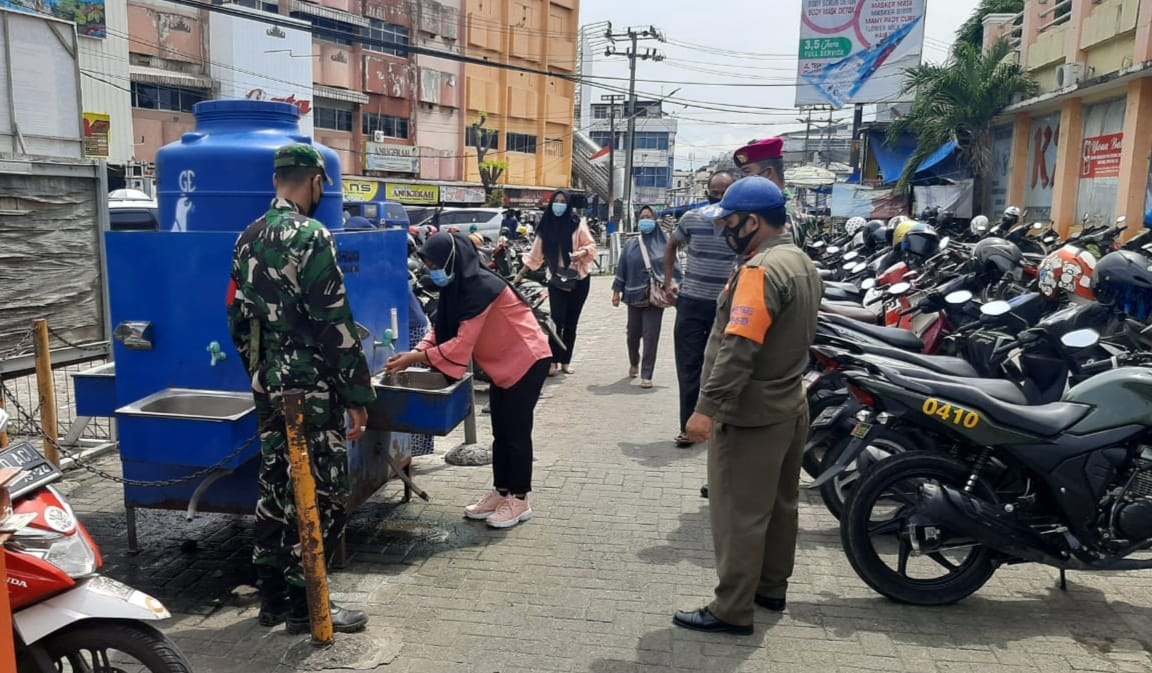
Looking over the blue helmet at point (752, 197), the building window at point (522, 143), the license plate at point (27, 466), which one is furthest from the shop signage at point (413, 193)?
the license plate at point (27, 466)

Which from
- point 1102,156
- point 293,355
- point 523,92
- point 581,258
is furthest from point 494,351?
point 523,92

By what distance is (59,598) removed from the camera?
2451 mm

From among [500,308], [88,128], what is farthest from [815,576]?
[88,128]

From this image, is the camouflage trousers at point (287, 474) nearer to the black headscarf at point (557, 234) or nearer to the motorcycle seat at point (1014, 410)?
the motorcycle seat at point (1014, 410)

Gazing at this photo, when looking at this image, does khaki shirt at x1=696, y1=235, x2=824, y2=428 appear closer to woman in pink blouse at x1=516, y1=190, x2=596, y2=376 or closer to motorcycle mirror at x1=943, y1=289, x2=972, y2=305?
motorcycle mirror at x1=943, y1=289, x2=972, y2=305

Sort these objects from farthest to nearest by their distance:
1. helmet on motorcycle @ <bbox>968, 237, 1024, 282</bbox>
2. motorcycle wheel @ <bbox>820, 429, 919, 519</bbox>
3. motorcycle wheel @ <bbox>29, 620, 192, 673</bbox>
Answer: helmet on motorcycle @ <bbox>968, 237, 1024, 282</bbox> → motorcycle wheel @ <bbox>820, 429, 919, 519</bbox> → motorcycle wheel @ <bbox>29, 620, 192, 673</bbox>

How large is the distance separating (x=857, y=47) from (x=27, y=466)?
2693cm

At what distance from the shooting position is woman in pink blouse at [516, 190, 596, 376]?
8.41 metres

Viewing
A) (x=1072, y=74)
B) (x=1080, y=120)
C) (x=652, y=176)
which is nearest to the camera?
(x=1072, y=74)

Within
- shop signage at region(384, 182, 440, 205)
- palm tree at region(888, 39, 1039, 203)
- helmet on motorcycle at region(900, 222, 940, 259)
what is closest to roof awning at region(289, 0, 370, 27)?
shop signage at region(384, 182, 440, 205)

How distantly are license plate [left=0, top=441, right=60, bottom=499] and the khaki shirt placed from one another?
7.23ft

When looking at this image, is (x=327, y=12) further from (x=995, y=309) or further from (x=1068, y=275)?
(x=995, y=309)

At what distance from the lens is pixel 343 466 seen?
368 centimetres

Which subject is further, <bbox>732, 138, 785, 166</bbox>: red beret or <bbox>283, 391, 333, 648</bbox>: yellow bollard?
<bbox>732, 138, 785, 166</bbox>: red beret
